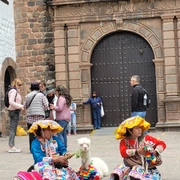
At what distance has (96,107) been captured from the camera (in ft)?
63.2

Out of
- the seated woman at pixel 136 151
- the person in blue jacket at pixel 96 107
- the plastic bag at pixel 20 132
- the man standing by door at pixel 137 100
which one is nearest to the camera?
the seated woman at pixel 136 151

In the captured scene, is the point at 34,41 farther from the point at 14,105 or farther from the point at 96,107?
the point at 14,105

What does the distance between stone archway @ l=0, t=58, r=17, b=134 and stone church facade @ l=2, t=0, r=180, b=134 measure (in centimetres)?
44

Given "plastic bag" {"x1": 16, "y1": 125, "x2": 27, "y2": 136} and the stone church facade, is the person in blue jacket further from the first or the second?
"plastic bag" {"x1": 16, "y1": 125, "x2": 27, "y2": 136}

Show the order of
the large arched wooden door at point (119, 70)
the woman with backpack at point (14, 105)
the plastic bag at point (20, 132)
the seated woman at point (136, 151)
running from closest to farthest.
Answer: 1. the seated woman at point (136, 151)
2. the woman with backpack at point (14, 105)
3. the plastic bag at point (20, 132)
4. the large arched wooden door at point (119, 70)

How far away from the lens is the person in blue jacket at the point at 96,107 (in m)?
19.3

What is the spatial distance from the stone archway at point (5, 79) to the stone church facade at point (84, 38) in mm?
443

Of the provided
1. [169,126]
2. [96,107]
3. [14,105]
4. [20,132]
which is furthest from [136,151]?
[20,132]

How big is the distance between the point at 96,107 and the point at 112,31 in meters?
2.64

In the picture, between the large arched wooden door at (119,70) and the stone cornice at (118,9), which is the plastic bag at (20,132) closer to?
the large arched wooden door at (119,70)

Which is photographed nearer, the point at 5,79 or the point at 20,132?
the point at 20,132

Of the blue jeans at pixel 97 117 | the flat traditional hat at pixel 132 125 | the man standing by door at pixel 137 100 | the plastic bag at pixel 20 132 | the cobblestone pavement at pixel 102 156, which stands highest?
the man standing by door at pixel 137 100

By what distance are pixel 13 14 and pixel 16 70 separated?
6.49ft

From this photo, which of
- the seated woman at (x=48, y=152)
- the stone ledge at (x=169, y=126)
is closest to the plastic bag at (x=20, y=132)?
the stone ledge at (x=169, y=126)
